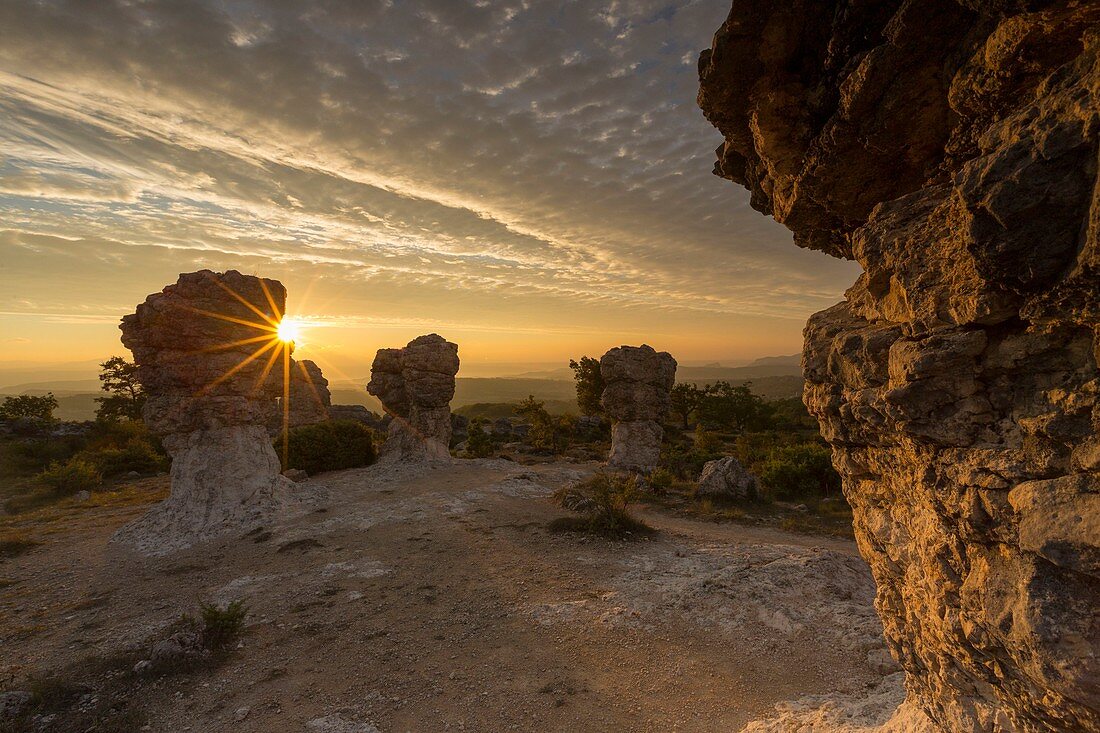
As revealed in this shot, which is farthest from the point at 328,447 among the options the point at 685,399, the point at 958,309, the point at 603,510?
the point at 685,399

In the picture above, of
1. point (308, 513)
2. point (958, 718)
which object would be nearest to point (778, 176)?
point (958, 718)

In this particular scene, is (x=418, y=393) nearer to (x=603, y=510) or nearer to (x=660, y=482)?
(x=660, y=482)

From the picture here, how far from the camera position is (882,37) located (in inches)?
179

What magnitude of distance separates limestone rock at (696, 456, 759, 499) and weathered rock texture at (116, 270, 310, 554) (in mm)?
19969

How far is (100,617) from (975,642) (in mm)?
17464

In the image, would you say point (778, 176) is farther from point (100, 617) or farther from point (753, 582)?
point (100, 617)

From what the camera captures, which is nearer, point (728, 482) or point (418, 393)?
point (728, 482)

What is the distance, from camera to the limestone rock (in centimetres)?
2281

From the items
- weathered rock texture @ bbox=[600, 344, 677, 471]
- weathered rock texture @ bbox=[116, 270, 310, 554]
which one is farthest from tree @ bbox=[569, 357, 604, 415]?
weathered rock texture @ bbox=[116, 270, 310, 554]

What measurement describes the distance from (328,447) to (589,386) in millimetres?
24029

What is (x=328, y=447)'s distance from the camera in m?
29.2

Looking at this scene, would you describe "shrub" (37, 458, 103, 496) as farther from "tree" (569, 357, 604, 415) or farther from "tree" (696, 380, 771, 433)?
"tree" (696, 380, 771, 433)

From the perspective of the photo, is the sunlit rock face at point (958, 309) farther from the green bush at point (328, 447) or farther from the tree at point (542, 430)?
the tree at point (542, 430)

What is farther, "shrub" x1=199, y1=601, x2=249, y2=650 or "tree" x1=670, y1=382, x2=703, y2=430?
"tree" x1=670, y1=382, x2=703, y2=430
